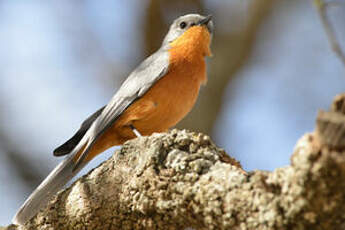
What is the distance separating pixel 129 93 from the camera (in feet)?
18.2

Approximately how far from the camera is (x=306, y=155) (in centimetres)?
260

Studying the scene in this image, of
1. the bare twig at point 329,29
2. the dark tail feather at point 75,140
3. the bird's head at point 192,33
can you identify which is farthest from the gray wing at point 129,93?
the bare twig at point 329,29

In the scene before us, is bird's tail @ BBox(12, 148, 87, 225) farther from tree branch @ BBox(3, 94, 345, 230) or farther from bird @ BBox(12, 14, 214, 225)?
tree branch @ BBox(3, 94, 345, 230)

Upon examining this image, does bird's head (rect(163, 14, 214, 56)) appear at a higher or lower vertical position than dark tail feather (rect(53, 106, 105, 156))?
higher

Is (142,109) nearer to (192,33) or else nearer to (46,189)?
(46,189)

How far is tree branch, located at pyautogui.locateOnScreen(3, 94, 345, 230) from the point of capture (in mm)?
2570

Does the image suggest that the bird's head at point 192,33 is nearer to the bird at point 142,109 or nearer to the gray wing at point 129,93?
the bird at point 142,109

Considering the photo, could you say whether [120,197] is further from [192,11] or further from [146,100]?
[192,11]

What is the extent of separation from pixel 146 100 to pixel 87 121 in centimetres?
82

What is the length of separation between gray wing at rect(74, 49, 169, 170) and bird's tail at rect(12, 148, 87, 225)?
106 millimetres

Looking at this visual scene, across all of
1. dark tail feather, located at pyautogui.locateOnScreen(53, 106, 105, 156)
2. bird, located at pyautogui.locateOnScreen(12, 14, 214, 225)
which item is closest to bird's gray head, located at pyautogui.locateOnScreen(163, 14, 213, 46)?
bird, located at pyautogui.locateOnScreen(12, 14, 214, 225)

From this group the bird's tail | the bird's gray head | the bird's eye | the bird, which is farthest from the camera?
the bird's eye

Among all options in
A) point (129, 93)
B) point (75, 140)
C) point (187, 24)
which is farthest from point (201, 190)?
point (187, 24)

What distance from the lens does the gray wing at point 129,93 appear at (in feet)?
17.3
